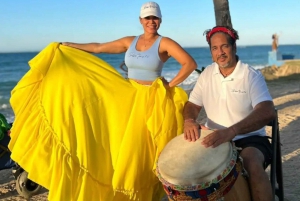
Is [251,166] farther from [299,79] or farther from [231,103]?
[299,79]

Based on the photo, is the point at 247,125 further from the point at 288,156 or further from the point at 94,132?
the point at 288,156

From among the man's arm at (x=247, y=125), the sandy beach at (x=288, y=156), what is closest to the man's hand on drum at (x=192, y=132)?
the man's arm at (x=247, y=125)

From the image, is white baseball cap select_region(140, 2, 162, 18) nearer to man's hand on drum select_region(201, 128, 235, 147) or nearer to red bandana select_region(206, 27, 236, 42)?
red bandana select_region(206, 27, 236, 42)

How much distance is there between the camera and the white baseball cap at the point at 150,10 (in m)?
3.82

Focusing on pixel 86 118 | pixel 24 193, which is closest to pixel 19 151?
pixel 86 118

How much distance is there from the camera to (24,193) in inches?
184

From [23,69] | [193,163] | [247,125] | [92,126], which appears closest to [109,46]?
[92,126]

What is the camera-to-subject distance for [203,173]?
8.66ft

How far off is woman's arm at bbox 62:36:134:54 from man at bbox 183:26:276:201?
956 mm

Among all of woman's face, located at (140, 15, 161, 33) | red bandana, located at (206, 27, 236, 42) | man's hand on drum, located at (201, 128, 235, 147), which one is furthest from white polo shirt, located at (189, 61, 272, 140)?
woman's face, located at (140, 15, 161, 33)

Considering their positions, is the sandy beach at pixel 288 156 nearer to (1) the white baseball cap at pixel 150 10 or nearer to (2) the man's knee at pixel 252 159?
(2) the man's knee at pixel 252 159

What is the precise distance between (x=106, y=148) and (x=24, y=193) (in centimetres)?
183

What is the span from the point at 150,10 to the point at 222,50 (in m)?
0.91

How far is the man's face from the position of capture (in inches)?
128
